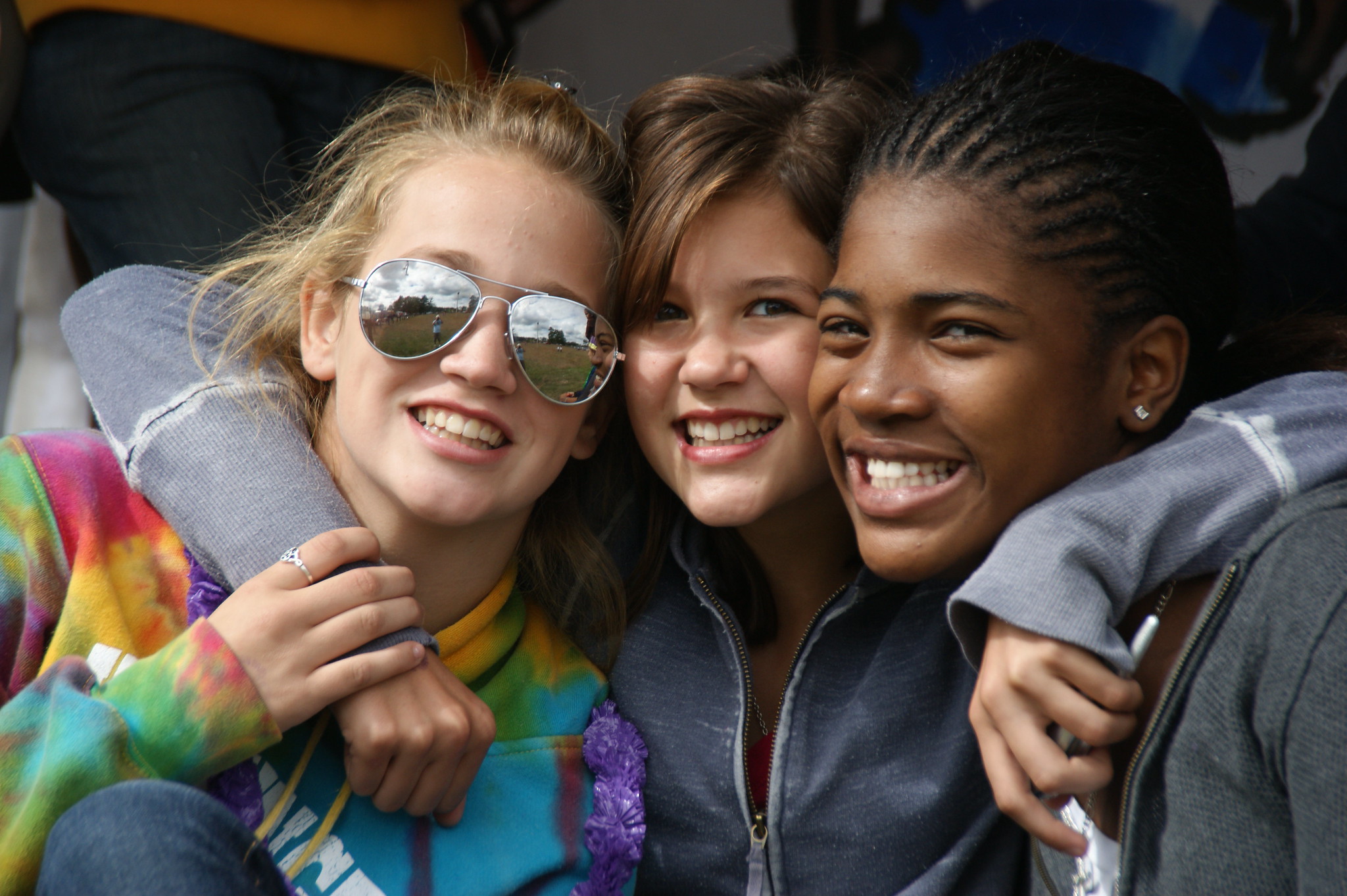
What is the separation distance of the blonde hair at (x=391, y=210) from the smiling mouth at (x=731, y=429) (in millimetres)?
285

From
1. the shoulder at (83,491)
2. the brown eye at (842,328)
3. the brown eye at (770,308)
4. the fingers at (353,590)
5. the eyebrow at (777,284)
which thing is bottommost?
the shoulder at (83,491)

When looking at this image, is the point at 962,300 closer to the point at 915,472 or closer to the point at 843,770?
the point at 915,472

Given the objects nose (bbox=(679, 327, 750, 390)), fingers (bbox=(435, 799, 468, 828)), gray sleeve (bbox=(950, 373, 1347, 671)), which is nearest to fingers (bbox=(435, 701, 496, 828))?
fingers (bbox=(435, 799, 468, 828))

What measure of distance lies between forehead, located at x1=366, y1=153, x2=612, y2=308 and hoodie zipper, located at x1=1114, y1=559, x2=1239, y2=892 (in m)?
1.02

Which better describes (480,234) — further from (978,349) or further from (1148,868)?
(1148,868)

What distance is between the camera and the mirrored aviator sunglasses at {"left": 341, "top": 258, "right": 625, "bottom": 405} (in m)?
1.71

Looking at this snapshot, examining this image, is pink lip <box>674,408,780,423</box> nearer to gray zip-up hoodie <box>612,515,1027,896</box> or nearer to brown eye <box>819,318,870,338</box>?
brown eye <box>819,318,870,338</box>

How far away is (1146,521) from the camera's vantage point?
52.4 inches

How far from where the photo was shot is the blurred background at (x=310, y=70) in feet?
7.42

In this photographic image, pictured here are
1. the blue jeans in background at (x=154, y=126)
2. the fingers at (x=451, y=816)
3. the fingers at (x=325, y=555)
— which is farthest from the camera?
the blue jeans in background at (x=154, y=126)

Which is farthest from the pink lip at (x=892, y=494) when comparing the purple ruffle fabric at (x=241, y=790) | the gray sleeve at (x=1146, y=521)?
the purple ruffle fabric at (x=241, y=790)

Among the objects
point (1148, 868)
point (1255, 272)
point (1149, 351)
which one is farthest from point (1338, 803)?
point (1255, 272)

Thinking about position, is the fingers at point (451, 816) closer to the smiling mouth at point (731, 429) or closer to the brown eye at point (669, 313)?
the smiling mouth at point (731, 429)

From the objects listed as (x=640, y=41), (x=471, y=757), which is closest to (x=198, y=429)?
(x=471, y=757)
